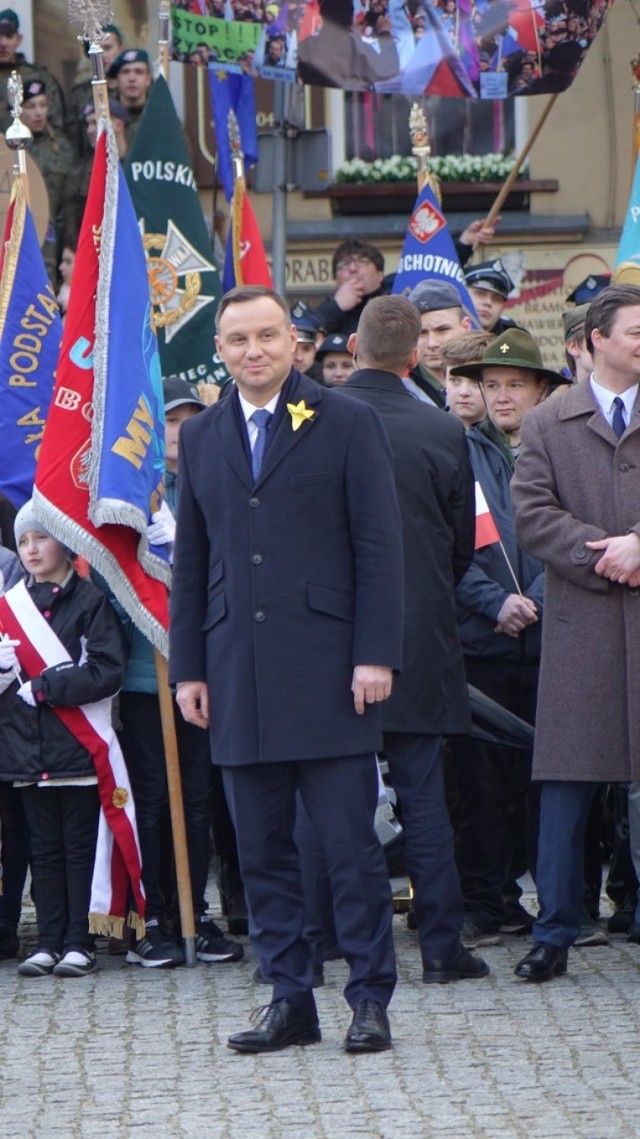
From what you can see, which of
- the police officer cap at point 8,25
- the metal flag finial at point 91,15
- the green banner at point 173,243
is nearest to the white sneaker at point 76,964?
the green banner at point 173,243

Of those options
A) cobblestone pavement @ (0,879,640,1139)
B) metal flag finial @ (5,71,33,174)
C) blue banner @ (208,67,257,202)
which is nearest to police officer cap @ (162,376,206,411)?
metal flag finial @ (5,71,33,174)

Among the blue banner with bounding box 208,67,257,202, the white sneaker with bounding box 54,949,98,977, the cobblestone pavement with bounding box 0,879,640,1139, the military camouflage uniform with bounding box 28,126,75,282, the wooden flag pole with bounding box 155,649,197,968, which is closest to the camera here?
the cobblestone pavement with bounding box 0,879,640,1139

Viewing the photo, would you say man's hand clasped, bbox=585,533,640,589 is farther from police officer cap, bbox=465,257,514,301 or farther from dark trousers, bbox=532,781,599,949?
police officer cap, bbox=465,257,514,301

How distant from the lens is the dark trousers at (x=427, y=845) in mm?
6438

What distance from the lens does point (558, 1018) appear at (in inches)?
233

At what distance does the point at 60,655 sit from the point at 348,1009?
64.2 inches

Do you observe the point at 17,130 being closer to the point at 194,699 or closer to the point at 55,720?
the point at 55,720

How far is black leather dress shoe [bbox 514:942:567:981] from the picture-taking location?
641 centimetres

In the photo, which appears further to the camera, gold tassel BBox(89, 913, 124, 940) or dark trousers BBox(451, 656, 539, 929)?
dark trousers BBox(451, 656, 539, 929)

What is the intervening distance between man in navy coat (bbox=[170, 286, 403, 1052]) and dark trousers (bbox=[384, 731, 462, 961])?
2.45 ft

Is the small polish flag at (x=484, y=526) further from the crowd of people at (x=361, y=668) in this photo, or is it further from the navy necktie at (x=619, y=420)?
the navy necktie at (x=619, y=420)

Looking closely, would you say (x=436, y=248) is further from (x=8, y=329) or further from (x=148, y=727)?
(x=148, y=727)

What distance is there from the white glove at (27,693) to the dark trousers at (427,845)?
1.23m

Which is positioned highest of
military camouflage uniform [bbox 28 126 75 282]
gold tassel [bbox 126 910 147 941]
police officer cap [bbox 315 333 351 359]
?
military camouflage uniform [bbox 28 126 75 282]
